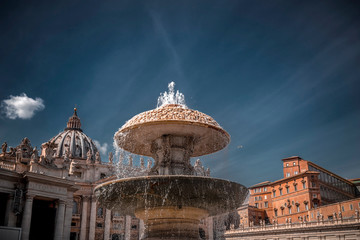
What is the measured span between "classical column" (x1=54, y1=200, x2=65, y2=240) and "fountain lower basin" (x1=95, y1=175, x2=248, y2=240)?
841 inches

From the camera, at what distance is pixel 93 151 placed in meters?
92.7

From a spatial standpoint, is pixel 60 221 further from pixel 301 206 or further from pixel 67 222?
pixel 301 206

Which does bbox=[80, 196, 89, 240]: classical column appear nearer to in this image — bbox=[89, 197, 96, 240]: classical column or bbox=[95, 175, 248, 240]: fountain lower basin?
bbox=[89, 197, 96, 240]: classical column

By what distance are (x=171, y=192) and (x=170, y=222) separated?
4.35 ft

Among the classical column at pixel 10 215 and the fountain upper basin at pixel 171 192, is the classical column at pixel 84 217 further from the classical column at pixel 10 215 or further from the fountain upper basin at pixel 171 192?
the fountain upper basin at pixel 171 192

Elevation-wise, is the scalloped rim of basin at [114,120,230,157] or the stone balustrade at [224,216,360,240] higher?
the scalloped rim of basin at [114,120,230,157]

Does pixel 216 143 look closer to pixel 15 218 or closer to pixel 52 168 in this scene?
pixel 15 218

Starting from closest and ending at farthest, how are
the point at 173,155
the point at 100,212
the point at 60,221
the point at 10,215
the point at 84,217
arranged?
1. the point at 173,155
2. the point at 10,215
3. the point at 60,221
4. the point at 84,217
5. the point at 100,212

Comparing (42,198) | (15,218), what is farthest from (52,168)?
(15,218)

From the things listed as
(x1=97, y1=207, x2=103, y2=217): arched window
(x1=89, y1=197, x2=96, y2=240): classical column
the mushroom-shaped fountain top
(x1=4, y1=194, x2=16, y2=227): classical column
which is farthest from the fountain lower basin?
(x1=97, y1=207, x2=103, y2=217): arched window

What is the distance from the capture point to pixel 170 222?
10.7 m

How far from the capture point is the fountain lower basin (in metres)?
9.73

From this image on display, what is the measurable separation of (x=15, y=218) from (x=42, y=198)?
129 inches

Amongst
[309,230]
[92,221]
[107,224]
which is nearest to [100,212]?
[107,224]
